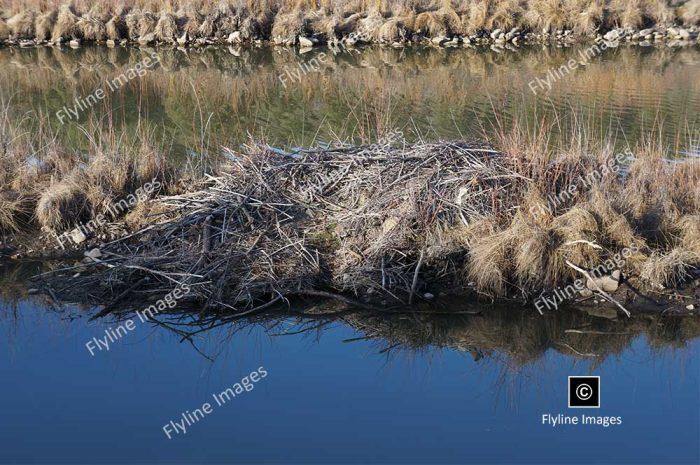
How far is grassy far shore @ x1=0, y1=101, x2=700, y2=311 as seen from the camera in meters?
6.86

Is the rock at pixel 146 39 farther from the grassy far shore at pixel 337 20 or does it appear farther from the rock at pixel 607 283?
the rock at pixel 607 283

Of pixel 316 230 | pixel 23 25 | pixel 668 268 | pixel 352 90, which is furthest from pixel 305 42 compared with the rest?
pixel 668 268

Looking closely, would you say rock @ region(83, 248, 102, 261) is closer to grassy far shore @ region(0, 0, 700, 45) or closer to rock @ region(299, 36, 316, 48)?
rock @ region(299, 36, 316, 48)

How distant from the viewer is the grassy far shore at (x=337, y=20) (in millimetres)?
21500

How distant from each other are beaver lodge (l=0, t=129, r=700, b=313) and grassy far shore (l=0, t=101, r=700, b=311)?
1cm

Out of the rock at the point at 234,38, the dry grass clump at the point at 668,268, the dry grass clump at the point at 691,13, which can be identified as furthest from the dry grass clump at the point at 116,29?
the dry grass clump at the point at 668,268

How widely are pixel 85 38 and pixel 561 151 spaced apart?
1769 centimetres

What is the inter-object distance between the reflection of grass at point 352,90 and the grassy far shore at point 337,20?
3.43ft

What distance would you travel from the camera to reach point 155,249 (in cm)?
721

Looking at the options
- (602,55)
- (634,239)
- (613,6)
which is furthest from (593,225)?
(613,6)

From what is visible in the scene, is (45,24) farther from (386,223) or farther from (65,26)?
(386,223)

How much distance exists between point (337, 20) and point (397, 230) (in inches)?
622

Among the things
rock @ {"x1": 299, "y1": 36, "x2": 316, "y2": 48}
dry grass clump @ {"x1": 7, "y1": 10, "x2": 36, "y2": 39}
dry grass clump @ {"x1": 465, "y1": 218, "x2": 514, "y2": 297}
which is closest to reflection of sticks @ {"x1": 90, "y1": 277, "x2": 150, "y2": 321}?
dry grass clump @ {"x1": 465, "y1": 218, "x2": 514, "y2": 297}

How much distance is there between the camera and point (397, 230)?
23.3 ft
